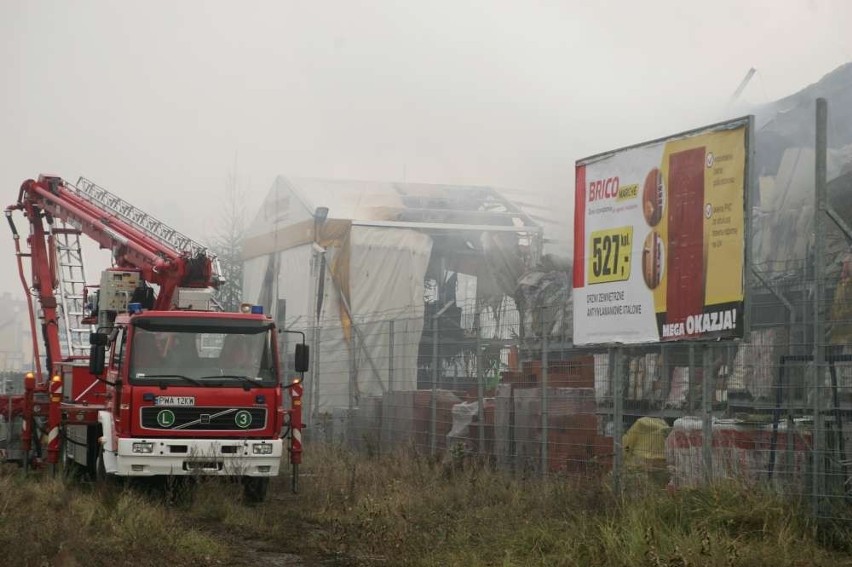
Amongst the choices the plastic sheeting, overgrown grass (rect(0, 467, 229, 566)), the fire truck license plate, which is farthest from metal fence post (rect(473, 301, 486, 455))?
the plastic sheeting

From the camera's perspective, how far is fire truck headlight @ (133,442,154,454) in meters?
13.1

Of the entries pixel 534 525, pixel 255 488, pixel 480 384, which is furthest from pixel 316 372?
pixel 534 525

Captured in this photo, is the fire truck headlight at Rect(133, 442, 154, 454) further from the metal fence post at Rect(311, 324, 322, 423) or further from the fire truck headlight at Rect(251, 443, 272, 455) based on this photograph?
the metal fence post at Rect(311, 324, 322, 423)

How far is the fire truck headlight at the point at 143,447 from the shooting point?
13.1m

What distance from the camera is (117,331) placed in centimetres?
1425

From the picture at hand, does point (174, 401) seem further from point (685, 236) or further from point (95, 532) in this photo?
point (685, 236)

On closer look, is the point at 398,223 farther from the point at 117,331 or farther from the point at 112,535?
the point at 112,535

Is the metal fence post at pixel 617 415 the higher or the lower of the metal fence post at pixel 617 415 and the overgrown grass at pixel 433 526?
the higher

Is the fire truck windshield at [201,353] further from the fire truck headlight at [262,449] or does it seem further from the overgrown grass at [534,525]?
the overgrown grass at [534,525]

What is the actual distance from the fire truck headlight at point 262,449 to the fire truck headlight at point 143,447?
1163 mm

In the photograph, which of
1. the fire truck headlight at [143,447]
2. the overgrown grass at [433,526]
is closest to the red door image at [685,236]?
the overgrown grass at [433,526]

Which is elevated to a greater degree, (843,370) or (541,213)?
(541,213)

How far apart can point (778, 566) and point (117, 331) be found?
901cm

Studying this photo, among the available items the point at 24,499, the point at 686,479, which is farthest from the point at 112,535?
the point at 686,479
